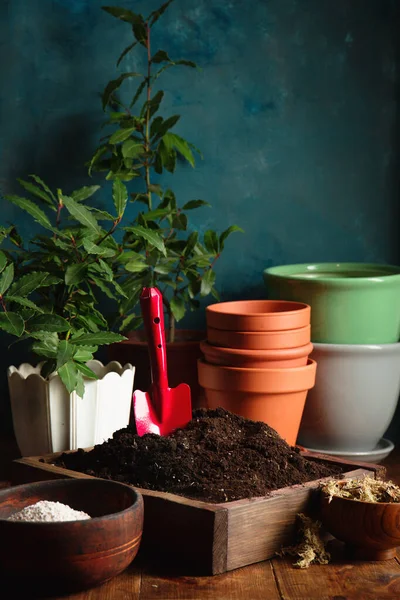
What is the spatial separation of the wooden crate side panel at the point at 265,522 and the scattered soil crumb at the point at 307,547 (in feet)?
0.04

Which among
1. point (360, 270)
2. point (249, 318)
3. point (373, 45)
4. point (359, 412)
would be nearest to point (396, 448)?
point (359, 412)

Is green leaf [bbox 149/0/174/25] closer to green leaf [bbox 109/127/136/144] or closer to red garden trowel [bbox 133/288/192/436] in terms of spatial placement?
green leaf [bbox 109/127/136/144]

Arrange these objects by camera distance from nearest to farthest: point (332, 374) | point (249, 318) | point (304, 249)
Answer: point (249, 318) < point (332, 374) < point (304, 249)

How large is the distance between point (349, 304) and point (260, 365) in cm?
28

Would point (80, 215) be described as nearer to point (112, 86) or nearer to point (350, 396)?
point (112, 86)

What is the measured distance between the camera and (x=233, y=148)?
2.17m

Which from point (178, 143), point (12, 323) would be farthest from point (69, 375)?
point (178, 143)

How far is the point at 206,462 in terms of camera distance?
1.33m

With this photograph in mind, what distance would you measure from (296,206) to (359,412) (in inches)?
22.5

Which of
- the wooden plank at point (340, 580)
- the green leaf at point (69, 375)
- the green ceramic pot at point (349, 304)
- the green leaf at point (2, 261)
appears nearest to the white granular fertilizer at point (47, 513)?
the wooden plank at point (340, 580)

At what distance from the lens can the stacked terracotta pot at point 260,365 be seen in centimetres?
172

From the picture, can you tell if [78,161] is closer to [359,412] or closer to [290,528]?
[359,412]

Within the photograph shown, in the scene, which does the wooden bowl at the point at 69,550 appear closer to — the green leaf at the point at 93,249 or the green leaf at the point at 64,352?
the green leaf at the point at 64,352

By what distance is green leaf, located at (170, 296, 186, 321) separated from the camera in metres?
1.96
